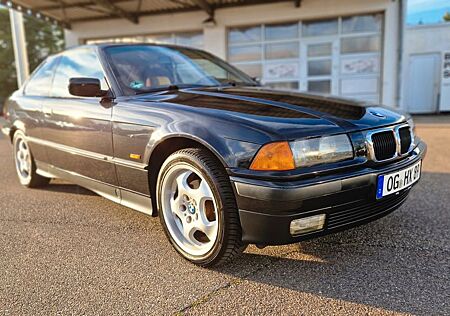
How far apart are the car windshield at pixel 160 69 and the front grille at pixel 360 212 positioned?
5.62 ft

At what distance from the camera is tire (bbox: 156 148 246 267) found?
2.19m

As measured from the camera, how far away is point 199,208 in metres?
2.42

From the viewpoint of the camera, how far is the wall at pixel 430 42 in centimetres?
1305

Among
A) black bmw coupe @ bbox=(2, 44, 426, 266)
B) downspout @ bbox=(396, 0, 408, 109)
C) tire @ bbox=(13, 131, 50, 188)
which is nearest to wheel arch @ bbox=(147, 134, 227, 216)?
black bmw coupe @ bbox=(2, 44, 426, 266)

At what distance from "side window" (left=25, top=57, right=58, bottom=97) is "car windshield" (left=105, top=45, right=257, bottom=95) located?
1064 millimetres

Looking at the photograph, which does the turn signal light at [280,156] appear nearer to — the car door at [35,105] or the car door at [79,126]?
the car door at [79,126]

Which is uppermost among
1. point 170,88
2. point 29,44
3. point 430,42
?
point 29,44

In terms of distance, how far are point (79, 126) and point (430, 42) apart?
13.5m

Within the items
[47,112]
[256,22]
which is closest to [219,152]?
[47,112]

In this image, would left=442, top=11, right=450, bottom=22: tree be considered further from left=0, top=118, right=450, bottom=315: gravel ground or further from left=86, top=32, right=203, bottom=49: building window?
left=0, top=118, right=450, bottom=315: gravel ground

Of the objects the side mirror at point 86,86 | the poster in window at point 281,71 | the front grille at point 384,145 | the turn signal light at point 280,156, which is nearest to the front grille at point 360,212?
the front grille at point 384,145

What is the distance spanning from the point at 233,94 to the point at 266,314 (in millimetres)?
1587

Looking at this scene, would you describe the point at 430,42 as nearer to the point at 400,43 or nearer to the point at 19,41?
the point at 400,43

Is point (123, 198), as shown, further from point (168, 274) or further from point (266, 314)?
point (266, 314)
